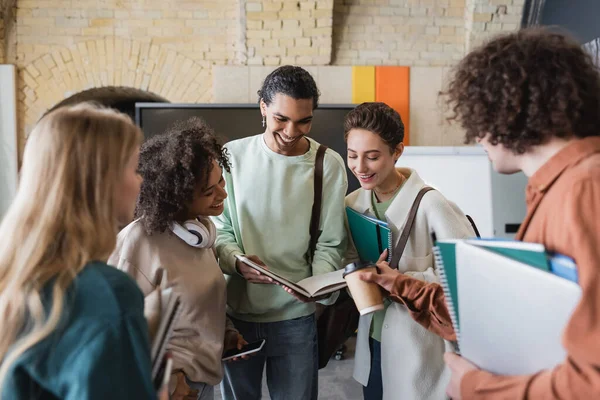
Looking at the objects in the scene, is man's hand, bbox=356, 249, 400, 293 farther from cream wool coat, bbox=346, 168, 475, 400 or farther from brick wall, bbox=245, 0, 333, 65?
brick wall, bbox=245, 0, 333, 65

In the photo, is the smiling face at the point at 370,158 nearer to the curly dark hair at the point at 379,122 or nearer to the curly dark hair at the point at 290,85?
the curly dark hair at the point at 379,122

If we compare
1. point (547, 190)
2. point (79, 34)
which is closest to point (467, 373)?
point (547, 190)

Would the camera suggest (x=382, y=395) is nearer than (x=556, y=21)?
Yes

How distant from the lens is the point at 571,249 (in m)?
0.85

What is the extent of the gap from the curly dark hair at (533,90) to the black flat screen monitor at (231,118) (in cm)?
390

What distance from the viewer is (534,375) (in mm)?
884

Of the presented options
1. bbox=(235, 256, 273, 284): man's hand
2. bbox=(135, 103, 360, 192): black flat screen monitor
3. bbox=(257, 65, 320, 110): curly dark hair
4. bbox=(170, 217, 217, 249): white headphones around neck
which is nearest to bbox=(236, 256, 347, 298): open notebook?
bbox=(235, 256, 273, 284): man's hand

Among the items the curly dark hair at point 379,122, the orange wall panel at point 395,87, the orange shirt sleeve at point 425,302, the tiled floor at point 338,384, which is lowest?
the tiled floor at point 338,384

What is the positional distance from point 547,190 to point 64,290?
0.88 m

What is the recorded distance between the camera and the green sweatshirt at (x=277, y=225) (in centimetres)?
193

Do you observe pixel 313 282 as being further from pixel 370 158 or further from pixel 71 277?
pixel 71 277

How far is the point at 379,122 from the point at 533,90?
936mm

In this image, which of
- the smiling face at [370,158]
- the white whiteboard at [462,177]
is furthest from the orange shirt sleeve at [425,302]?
the white whiteboard at [462,177]

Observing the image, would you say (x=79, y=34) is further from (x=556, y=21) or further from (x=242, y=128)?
(x=556, y=21)
